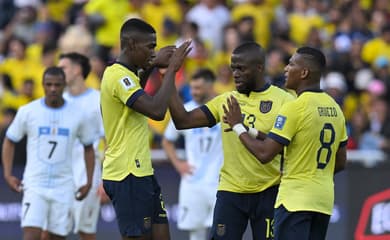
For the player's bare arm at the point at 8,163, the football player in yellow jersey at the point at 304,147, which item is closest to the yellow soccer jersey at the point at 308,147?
the football player in yellow jersey at the point at 304,147

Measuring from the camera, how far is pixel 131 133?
10.3 metres

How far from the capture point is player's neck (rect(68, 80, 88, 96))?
14.1 meters

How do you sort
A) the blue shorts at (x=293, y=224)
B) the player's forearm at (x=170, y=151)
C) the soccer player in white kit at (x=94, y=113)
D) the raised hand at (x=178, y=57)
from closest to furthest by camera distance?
1. the blue shorts at (x=293, y=224)
2. the raised hand at (x=178, y=57)
3. the soccer player in white kit at (x=94, y=113)
4. the player's forearm at (x=170, y=151)

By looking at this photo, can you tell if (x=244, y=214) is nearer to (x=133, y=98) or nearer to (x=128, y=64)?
(x=133, y=98)

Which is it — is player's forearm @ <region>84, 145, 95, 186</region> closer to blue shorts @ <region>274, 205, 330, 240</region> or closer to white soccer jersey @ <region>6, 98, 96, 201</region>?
white soccer jersey @ <region>6, 98, 96, 201</region>

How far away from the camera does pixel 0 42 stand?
20156 mm

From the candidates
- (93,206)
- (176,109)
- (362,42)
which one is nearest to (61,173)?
(93,206)

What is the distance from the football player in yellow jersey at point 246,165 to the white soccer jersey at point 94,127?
2.96 metres

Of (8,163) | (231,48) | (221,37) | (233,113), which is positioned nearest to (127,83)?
(233,113)

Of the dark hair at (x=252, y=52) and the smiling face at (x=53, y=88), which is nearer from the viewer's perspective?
the dark hair at (x=252, y=52)

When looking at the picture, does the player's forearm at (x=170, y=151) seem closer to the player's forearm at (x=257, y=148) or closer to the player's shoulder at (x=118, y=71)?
the player's shoulder at (x=118, y=71)

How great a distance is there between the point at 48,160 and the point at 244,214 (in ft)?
9.66

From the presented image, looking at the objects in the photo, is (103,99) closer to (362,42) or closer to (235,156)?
(235,156)

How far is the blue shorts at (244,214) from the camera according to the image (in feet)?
35.7
